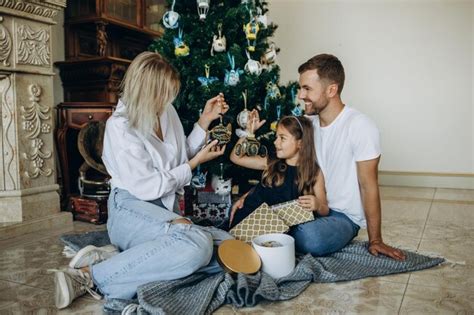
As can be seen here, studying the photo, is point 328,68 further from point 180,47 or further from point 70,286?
point 70,286

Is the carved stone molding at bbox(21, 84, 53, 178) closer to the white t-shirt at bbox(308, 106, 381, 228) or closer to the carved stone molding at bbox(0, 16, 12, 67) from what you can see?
the carved stone molding at bbox(0, 16, 12, 67)

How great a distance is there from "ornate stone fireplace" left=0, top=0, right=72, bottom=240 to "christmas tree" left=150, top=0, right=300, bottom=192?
689mm

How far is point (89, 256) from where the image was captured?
161cm

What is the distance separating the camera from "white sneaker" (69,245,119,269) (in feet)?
5.16

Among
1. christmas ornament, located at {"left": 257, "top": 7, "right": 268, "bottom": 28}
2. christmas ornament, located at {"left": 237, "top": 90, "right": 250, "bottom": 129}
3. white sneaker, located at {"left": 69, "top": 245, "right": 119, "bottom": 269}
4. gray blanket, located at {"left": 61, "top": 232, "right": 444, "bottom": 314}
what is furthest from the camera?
christmas ornament, located at {"left": 257, "top": 7, "right": 268, "bottom": 28}

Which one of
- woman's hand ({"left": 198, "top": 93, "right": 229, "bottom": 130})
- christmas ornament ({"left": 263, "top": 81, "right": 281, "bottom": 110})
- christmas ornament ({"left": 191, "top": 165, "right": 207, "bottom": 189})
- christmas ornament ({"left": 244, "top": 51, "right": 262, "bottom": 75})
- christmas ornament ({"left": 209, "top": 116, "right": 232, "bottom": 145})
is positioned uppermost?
christmas ornament ({"left": 244, "top": 51, "right": 262, "bottom": 75})

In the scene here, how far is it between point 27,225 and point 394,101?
11.1 ft

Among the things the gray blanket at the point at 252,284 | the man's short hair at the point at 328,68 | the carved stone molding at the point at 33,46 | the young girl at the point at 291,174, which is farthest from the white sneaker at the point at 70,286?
the carved stone molding at the point at 33,46

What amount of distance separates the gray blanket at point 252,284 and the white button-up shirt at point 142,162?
36 centimetres

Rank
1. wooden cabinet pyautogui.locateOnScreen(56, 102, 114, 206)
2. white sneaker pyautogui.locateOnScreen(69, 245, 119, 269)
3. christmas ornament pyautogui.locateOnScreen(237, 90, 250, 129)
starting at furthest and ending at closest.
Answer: wooden cabinet pyautogui.locateOnScreen(56, 102, 114, 206) < christmas ornament pyautogui.locateOnScreen(237, 90, 250, 129) < white sneaker pyautogui.locateOnScreen(69, 245, 119, 269)

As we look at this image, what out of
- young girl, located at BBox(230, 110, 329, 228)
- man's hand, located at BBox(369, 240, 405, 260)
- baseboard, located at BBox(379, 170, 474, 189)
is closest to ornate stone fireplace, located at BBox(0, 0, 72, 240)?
young girl, located at BBox(230, 110, 329, 228)

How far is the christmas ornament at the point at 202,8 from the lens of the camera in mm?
2232

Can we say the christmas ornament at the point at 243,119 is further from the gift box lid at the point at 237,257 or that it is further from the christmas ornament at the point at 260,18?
the gift box lid at the point at 237,257

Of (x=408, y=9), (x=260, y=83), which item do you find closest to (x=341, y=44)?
(x=408, y=9)
